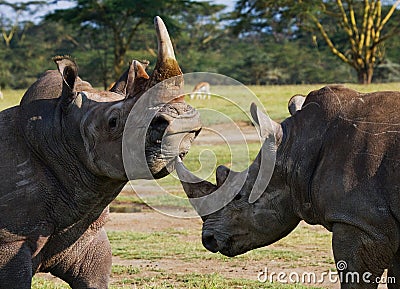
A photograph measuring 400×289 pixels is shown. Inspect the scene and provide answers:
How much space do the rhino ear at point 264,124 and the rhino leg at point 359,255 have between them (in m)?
0.79


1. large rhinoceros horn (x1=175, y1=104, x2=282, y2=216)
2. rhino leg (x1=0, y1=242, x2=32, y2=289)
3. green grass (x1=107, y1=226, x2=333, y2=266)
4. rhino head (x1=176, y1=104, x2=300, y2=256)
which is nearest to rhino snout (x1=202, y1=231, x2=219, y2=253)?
rhino head (x1=176, y1=104, x2=300, y2=256)

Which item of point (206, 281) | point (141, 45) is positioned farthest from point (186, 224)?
point (141, 45)

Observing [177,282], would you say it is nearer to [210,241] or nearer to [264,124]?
[210,241]

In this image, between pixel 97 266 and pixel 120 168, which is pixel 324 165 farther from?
pixel 97 266

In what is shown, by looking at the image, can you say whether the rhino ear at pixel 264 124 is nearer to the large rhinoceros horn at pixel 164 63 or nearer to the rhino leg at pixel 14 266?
the large rhinoceros horn at pixel 164 63

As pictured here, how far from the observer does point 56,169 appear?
5059mm

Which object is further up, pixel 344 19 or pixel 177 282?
pixel 177 282

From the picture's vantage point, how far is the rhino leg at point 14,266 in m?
4.84

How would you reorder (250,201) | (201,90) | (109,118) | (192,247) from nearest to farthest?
(109,118)
(250,201)
(192,247)
(201,90)

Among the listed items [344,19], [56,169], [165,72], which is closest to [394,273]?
[165,72]

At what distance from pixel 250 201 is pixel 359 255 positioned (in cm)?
94

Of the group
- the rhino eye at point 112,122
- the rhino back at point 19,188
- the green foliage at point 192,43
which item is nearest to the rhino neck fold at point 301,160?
the rhino eye at point 112,122

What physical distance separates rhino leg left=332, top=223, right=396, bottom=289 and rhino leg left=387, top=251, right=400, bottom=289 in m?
0.33

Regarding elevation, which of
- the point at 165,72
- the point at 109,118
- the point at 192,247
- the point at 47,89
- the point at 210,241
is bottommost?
the point at 192,247
